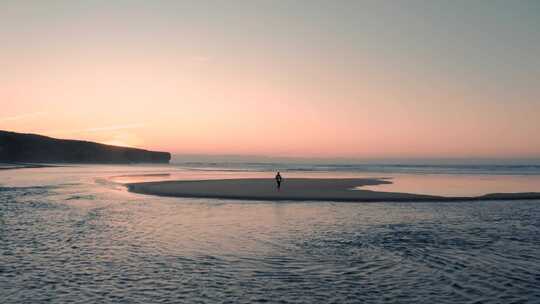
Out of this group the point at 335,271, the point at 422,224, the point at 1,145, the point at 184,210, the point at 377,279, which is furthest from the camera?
the point at 1,145

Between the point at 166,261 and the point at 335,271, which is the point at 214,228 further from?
the point at 335,271

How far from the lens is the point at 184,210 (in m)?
26.6

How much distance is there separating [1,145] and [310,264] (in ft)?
634

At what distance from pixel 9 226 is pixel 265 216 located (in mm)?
12900

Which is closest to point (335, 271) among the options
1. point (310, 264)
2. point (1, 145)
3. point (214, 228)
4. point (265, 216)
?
point (310, 264)

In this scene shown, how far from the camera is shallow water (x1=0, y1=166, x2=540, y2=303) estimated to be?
10320 millimetres

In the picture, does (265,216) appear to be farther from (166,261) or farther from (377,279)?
(377,279)

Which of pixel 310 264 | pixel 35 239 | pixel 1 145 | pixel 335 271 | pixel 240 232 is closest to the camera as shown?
pixel 335 271

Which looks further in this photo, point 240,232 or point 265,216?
point 265,216

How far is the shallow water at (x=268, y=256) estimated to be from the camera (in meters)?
10.3

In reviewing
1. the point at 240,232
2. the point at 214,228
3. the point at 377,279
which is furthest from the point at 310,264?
the point at 214,228

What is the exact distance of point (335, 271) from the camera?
1235cm

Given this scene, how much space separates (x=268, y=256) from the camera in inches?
560

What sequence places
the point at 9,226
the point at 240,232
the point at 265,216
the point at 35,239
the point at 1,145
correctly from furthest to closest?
the point at 1,145 < the point at 265,216 < the point at 9,226 < the point at 240,232 < the point at 35,239
